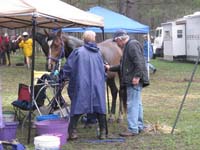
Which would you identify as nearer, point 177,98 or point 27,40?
point 177,98

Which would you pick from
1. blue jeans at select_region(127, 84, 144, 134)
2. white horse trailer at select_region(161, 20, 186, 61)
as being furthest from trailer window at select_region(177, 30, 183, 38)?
blue jeans at select_region(127, 84, 144, 134)

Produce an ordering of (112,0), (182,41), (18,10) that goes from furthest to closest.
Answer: (112,0) < (182,41) < (18,10)

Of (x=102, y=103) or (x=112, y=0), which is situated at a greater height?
(x=112, y=0)

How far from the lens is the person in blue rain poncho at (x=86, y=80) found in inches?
281

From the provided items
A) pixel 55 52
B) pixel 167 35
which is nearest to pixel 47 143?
→ pixel 55 52

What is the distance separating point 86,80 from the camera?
282 inches

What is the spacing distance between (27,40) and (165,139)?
1588 cm

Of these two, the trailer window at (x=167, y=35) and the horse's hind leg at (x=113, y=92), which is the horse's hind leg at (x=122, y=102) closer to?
the horse's hind leg at (x=113, y=92)

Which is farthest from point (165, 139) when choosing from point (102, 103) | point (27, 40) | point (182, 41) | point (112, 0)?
point (112, 0)

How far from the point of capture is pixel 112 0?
35562mm

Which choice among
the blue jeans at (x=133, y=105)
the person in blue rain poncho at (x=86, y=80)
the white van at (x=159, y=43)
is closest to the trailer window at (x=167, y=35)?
the white van at (x=159, y=43)

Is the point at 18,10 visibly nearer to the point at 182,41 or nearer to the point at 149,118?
the point at 149,118

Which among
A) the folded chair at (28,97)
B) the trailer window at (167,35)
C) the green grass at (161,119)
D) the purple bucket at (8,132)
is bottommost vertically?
the green grass at (161,119)

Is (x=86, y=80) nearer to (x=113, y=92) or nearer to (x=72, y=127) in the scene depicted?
(x=72, y=127)
